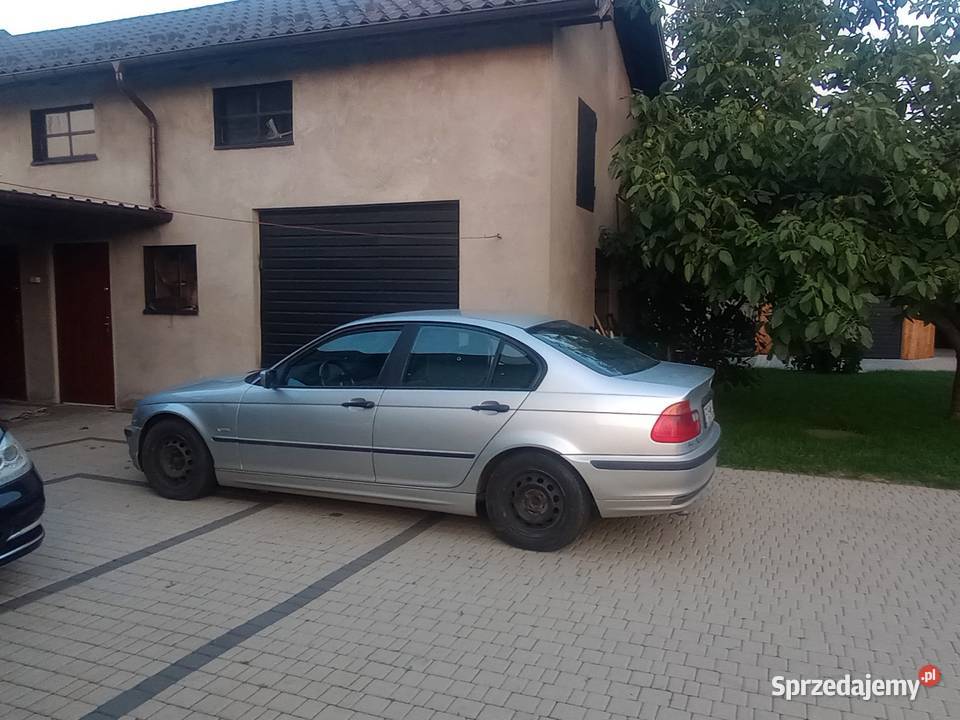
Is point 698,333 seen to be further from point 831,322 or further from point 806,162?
point 831,322

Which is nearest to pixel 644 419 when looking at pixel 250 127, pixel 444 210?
pixel 444 210

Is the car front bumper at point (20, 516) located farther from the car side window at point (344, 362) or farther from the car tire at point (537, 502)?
the car tire at point (537, 502)

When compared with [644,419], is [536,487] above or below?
below

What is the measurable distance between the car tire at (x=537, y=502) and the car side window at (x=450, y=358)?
65 centimetres

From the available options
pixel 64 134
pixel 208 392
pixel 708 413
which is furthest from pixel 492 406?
pixel 64 134

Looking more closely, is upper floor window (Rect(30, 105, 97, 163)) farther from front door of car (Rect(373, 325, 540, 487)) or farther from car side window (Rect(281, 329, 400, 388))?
front door of car (Rect(373, 325, 540, 487))

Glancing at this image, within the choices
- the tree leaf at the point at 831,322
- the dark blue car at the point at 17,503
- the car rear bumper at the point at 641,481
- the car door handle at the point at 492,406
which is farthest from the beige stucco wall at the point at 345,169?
the dark blue car at the point at 17,503

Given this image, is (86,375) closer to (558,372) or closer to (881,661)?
(558,372)

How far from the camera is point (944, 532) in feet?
18.1

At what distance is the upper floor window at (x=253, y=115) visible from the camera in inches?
368

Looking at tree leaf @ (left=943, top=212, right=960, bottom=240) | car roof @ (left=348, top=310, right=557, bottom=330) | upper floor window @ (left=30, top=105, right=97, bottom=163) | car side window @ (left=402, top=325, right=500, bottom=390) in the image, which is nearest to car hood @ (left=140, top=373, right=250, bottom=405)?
car roof @ (left=348, top=310, right=557, bottom=330)

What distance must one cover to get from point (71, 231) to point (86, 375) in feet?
6.67

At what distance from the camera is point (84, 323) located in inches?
420

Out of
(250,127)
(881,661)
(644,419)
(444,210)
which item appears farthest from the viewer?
(250,127)
